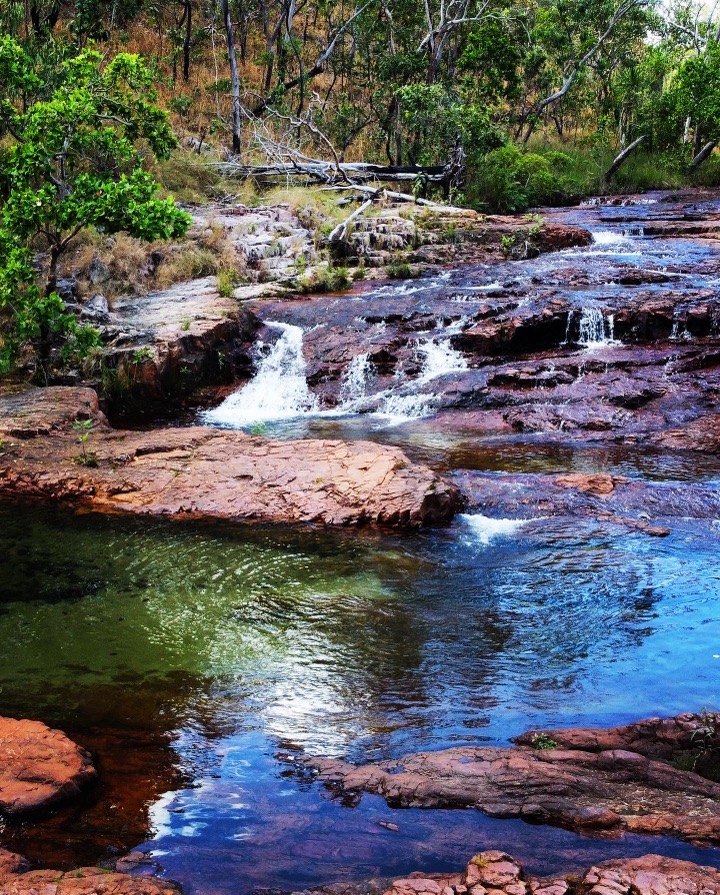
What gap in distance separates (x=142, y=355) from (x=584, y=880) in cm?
1018

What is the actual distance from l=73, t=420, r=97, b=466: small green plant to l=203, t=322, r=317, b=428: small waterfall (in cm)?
244

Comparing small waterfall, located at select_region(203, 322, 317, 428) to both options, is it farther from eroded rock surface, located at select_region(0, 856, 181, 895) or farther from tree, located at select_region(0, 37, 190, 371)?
eroded rock surface, located at select_region(0, 856, 181, 895)

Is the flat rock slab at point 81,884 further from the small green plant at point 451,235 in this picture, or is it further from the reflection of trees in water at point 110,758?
the small green plant at point 451,235

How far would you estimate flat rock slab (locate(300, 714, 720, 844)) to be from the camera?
3486 millimetres

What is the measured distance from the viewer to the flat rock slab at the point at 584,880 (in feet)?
9.35

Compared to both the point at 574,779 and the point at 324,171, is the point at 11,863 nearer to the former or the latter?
the point at 574,779

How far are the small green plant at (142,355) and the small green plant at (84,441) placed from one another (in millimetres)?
2237

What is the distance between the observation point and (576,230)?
754 inches

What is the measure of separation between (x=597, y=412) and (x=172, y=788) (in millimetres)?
7918

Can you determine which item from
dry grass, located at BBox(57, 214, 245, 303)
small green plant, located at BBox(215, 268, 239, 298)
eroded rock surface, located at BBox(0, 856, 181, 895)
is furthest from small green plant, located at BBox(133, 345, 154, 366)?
eroded rock surface, located at BBox(0, 856, 181, 895)

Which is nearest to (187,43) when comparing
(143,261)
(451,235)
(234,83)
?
(234,83)

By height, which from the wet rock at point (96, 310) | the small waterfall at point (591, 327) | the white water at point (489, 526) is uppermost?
the wet rock at point (96, 310)

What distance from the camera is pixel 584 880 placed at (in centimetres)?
294

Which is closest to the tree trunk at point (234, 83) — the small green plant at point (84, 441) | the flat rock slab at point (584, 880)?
the small green plant at point (84, 441)
